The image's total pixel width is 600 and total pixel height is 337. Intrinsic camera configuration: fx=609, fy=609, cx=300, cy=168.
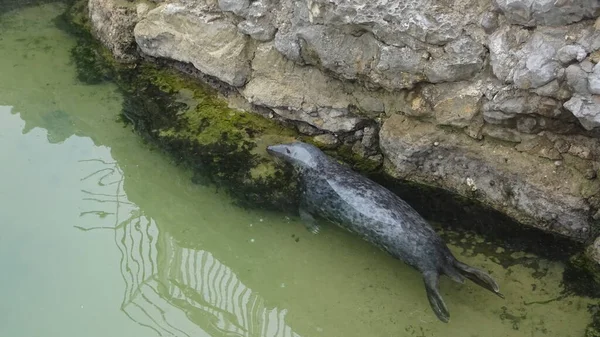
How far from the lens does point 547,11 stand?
A: 3.62 meters

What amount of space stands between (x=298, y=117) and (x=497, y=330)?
2.39 m

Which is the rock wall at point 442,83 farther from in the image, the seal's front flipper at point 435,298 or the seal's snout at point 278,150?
the seal's front flipper at point 435,298

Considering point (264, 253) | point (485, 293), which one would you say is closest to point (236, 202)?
point (264, 253)

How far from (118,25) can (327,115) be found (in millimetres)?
2471

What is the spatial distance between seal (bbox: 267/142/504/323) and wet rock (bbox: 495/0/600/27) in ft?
4.84

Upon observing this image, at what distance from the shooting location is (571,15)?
11.7 feet

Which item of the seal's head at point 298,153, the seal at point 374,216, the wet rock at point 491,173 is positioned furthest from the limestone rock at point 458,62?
the seal's head at point 298,153

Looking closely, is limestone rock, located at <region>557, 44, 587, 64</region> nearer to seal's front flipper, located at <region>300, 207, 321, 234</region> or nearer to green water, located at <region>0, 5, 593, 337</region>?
green water, located at <region>0, 5, 593, 337</region>

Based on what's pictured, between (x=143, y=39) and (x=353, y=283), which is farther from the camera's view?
(x=143, y=39)

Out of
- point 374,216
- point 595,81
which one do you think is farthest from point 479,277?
point 595,81

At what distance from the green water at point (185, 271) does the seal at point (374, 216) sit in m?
0.18

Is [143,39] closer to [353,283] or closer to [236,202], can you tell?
[236,202]

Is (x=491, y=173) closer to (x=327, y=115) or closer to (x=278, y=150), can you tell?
(x=327, y=115)

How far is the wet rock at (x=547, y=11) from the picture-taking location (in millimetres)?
3500
